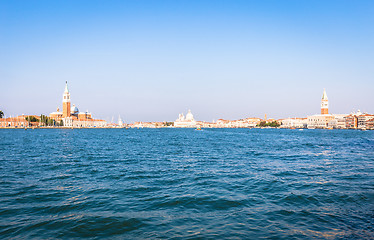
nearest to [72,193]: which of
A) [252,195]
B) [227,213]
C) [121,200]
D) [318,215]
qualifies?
[121,200]

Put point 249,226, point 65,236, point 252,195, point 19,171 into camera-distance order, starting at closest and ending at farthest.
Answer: point 65,236, point 249,226, point 252,195, point 19,171

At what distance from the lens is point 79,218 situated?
259 inches

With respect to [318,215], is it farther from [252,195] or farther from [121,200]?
[121,200]

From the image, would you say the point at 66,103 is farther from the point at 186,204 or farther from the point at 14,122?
the point at 186,204

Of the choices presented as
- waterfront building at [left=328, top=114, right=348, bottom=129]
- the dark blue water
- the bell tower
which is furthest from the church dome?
the dark blue water

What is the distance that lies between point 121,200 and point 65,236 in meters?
2.55

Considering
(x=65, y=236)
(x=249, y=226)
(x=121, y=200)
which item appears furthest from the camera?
(x=121, y=200)

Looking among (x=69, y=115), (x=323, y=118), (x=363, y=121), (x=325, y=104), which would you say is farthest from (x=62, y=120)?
(x=363, y=121)

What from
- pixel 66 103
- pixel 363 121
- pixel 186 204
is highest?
pixel 66 103

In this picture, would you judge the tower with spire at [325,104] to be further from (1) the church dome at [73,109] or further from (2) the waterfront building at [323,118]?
(1) the church dome at [73,109]

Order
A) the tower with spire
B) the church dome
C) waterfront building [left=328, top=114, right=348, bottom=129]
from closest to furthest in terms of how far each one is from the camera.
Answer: waterfront building [left=328, top=114, right=348, bottom=129], the tower with spire, the church dome

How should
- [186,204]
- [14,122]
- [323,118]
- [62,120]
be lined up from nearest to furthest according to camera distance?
[186,204] < [14,122] < [62,120] < [323,118]

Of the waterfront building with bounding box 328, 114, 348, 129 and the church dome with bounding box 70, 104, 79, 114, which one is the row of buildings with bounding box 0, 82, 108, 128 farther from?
the waterfront building with bounding box 328, 114, 348, 129

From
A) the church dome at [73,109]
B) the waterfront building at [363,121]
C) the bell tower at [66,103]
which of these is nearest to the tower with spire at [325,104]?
the waterfront building at [363,121]
